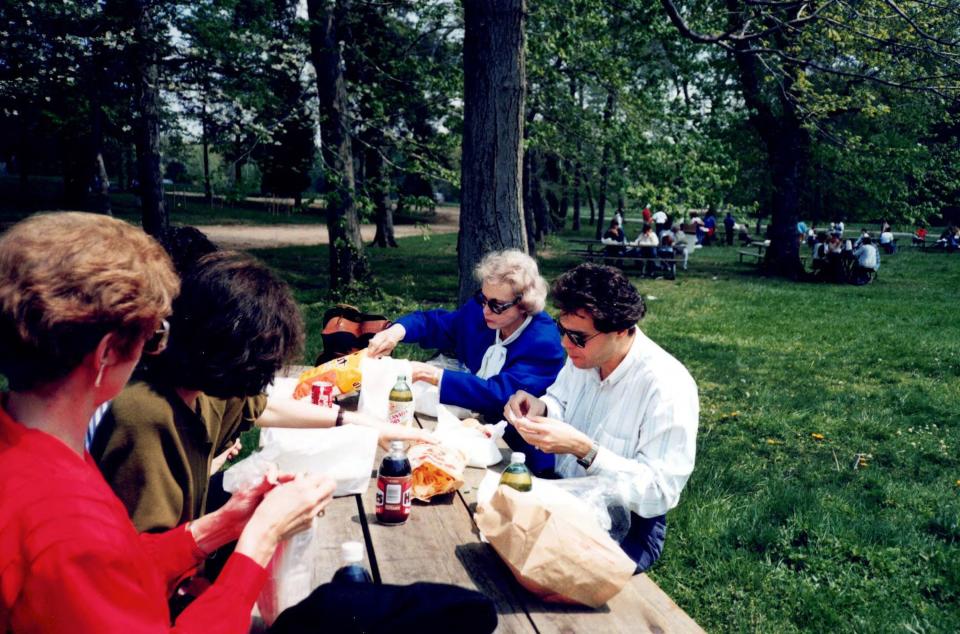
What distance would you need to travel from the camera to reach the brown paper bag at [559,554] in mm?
1901

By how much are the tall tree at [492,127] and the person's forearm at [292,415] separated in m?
2.97

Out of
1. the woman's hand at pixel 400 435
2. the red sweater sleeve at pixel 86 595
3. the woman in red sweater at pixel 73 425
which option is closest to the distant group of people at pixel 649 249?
the woman's hand at pixel 400 435

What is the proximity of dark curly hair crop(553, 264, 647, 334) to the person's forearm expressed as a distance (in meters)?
1.03

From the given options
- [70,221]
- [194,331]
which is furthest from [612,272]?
[70,221]

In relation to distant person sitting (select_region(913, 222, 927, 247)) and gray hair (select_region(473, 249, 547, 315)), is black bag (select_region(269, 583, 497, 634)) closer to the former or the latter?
gray hair (select_region(473, 249, 547, 315))

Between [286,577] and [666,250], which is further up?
[286,577]

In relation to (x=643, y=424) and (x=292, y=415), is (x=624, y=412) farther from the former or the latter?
(x=292, y=415)

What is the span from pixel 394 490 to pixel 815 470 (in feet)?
13.2

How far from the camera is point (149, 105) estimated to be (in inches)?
446

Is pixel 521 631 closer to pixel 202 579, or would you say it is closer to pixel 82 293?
pixel 202 579

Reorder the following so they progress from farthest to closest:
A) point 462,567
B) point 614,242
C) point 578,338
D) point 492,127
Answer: point 614,242, point 492,127, point 578,338, point 462,567

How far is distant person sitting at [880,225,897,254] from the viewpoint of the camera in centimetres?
2987

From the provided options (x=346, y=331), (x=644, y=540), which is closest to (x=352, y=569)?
(x=644, y=540)

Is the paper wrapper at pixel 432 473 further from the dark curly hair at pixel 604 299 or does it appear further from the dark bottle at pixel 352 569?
the dark curly hair at pixel 604 299
